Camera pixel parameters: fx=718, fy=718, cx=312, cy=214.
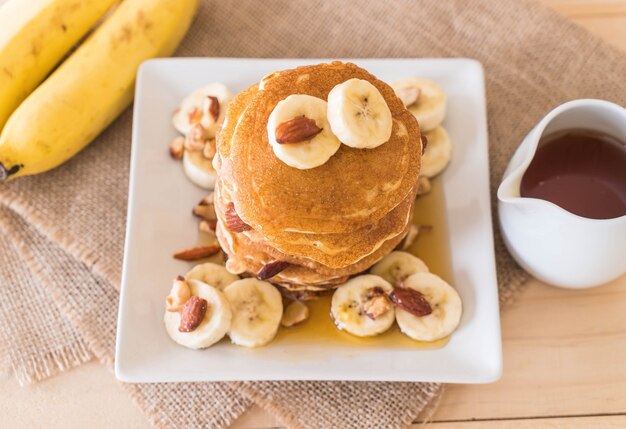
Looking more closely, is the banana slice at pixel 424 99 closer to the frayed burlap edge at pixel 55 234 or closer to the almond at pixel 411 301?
the almond at pixel 411 301

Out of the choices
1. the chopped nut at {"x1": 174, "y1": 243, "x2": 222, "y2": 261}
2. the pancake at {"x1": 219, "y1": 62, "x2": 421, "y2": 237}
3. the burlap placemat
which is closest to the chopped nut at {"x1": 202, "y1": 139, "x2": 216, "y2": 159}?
the burlap placemat

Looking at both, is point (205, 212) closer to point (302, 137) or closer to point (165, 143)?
point (165, 143)

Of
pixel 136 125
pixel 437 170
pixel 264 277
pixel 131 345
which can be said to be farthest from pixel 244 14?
pixel 131 345

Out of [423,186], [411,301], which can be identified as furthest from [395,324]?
[423,186]

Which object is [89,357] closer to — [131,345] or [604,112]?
[131,345]

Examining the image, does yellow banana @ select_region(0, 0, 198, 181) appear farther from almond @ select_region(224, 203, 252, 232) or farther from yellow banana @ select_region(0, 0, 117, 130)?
almond @ select_region(224, 203, 252, 232)

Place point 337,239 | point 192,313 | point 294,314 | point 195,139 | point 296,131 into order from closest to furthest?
point 296,131 < point 337,239 < point 192,313 < point 294,314 < point 195,139
